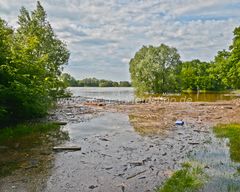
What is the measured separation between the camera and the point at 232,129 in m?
17.5

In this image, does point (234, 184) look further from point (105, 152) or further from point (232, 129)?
point (232, 129)

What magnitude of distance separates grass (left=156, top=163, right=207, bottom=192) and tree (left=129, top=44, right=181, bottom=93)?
212 ft

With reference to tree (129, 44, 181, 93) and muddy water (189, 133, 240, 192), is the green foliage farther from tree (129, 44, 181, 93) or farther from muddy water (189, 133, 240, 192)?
tree (129, 44, 181, 93)

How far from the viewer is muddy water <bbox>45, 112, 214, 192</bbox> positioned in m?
8.30

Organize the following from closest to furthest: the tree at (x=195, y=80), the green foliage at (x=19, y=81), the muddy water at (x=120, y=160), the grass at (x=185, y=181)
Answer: the grass at (x=185, y=181), the muddy water at (x=120, y=160), the green foliage at (x=19, y=81), the tree at (x=195, y=80)

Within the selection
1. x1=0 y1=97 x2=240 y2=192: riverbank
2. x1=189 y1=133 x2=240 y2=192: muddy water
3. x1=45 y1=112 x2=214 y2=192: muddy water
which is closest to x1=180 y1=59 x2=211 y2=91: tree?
x1=0 y1=97 x2=240 y2=192: riverbank

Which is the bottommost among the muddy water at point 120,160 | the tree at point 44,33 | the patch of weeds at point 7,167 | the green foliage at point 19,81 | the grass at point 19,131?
the muddy water at point 120,160

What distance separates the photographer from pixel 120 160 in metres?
11.0

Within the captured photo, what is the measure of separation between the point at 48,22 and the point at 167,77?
1518 inches

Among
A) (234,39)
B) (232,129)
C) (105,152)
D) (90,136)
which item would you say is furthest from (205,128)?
(234,39)

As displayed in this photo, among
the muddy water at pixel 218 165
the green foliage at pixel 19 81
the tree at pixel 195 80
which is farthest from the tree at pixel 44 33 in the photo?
the tree at pixel 195 80

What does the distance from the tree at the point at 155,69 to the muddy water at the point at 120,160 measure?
5673cm

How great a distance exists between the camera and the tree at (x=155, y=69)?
73.9m

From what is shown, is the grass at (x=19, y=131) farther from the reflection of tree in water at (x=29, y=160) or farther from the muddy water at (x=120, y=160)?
the muddy water at (x=120, y=160)
